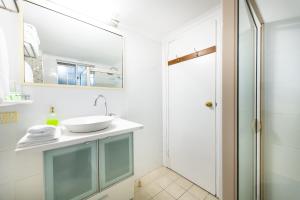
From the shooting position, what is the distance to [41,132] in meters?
0.75

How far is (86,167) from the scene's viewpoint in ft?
3.15

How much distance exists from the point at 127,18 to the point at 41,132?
1.42m

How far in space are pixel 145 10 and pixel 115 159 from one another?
5.13 feet

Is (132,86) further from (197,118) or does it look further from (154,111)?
(197,118)

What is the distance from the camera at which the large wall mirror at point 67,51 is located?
1.02m

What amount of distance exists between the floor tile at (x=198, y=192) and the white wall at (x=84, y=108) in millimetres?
606

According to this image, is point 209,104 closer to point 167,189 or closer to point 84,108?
point 167,189

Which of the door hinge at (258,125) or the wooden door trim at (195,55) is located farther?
the wooden door trim at (195,55)

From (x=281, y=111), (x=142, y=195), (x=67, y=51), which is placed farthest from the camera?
(x=142, y=195)

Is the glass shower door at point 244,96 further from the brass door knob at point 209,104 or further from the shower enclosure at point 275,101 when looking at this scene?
the brass door knob at point 209,104

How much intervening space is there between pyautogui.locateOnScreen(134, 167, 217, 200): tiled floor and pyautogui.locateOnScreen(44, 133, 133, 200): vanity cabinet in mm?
484

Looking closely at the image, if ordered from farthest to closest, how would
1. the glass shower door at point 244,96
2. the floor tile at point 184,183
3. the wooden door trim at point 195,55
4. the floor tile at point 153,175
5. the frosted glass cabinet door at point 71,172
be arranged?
the floor tile at point 153,175, the floor tile at point 184,183, the wooden door trim at point 195,55, the frosted glass cabinet door at point 71,172, the glass shower door at point 244,96

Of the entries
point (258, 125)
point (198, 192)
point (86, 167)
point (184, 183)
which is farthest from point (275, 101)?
point (86, 167)

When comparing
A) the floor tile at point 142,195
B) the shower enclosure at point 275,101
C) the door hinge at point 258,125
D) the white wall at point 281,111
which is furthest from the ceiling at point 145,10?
the floor tile at point 142,195
